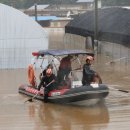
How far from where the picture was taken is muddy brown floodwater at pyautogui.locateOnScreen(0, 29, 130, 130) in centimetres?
1347

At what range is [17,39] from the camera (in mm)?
26969

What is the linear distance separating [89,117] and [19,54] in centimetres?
1295

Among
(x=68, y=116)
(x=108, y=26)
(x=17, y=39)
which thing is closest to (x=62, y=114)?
(x=68, y=116)

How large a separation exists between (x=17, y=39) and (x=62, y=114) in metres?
12.4

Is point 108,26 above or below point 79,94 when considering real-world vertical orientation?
above

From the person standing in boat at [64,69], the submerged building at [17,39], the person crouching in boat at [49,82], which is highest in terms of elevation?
the submerged building at [17,39]

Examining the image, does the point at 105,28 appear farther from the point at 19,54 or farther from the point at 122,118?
the point at 122,118

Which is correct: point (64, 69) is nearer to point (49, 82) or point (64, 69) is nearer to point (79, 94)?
point (49, 82)

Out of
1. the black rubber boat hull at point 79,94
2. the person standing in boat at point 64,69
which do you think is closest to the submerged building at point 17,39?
the person standing in boat at point 64,69

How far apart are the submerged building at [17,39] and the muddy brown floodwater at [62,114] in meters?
6.92

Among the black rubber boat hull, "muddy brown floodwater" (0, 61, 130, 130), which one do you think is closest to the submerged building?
"muddy brown floodwater" (0, 61, 130, 130)

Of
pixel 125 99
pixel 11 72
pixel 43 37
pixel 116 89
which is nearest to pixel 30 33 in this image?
pixel 43 37

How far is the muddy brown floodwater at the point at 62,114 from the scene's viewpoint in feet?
44.2

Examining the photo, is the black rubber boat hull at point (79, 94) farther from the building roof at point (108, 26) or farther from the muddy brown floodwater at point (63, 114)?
the building roof at point (108, 26)
